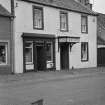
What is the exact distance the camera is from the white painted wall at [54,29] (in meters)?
25.6

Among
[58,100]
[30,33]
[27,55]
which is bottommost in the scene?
[58,100]

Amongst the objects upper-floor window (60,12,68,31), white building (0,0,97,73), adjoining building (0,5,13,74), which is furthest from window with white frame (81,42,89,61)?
adjoining building (0,5,13,74)

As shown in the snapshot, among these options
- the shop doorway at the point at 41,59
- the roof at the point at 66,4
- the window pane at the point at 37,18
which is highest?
the roof at the point at 66,4

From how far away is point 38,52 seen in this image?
28703 millimetres

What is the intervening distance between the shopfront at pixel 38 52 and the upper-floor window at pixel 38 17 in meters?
0.84

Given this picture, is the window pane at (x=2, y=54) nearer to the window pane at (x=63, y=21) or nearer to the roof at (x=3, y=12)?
the roof at (x=3, y=12)

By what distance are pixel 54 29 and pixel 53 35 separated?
24.4 inches

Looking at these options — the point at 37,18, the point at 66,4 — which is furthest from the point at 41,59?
the point at 66,4

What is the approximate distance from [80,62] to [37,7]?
8457mm

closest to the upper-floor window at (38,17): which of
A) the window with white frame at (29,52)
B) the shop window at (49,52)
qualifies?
the window with white frame at (29,52)

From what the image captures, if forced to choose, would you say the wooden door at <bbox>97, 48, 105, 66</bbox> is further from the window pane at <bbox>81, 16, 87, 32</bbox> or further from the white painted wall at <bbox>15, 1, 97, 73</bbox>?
the window pane at <bbox>81, 16, 87, 32</bbox>

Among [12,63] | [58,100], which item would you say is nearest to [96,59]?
[12,63]

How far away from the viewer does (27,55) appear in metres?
27.1

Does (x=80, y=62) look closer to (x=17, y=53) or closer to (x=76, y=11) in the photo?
(x=76, y=11)
